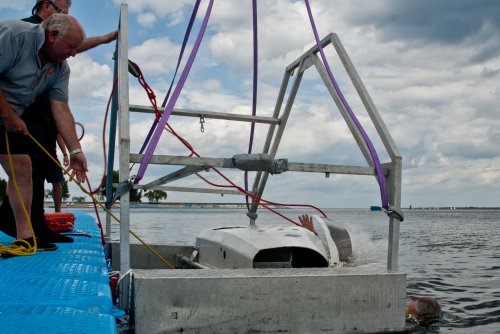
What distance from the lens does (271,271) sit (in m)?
3.34

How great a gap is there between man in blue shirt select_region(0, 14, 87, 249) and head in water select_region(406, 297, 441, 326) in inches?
149

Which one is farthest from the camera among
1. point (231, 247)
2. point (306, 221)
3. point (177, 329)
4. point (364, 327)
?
point (306, 221)

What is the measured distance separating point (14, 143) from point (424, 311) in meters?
4.44

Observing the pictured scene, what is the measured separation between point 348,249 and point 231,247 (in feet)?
7.60

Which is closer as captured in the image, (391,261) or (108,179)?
(391,261)

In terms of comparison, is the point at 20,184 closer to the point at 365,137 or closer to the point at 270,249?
the point at 270,249

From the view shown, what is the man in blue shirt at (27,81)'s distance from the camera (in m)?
3.45

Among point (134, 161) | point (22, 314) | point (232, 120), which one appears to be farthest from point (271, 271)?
point (232, 120)

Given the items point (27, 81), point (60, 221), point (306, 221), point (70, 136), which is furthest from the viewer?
point (306, 221)

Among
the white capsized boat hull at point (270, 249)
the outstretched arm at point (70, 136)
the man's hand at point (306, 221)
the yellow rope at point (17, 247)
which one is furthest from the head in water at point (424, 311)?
the yellow rope at point (17, 247)

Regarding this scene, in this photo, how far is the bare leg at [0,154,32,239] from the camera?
3717 millimetres

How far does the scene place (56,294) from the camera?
8.13 feet

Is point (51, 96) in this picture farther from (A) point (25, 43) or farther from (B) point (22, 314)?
(B) point (22, 314)

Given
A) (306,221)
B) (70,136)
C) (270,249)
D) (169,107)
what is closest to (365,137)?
(270,249)
